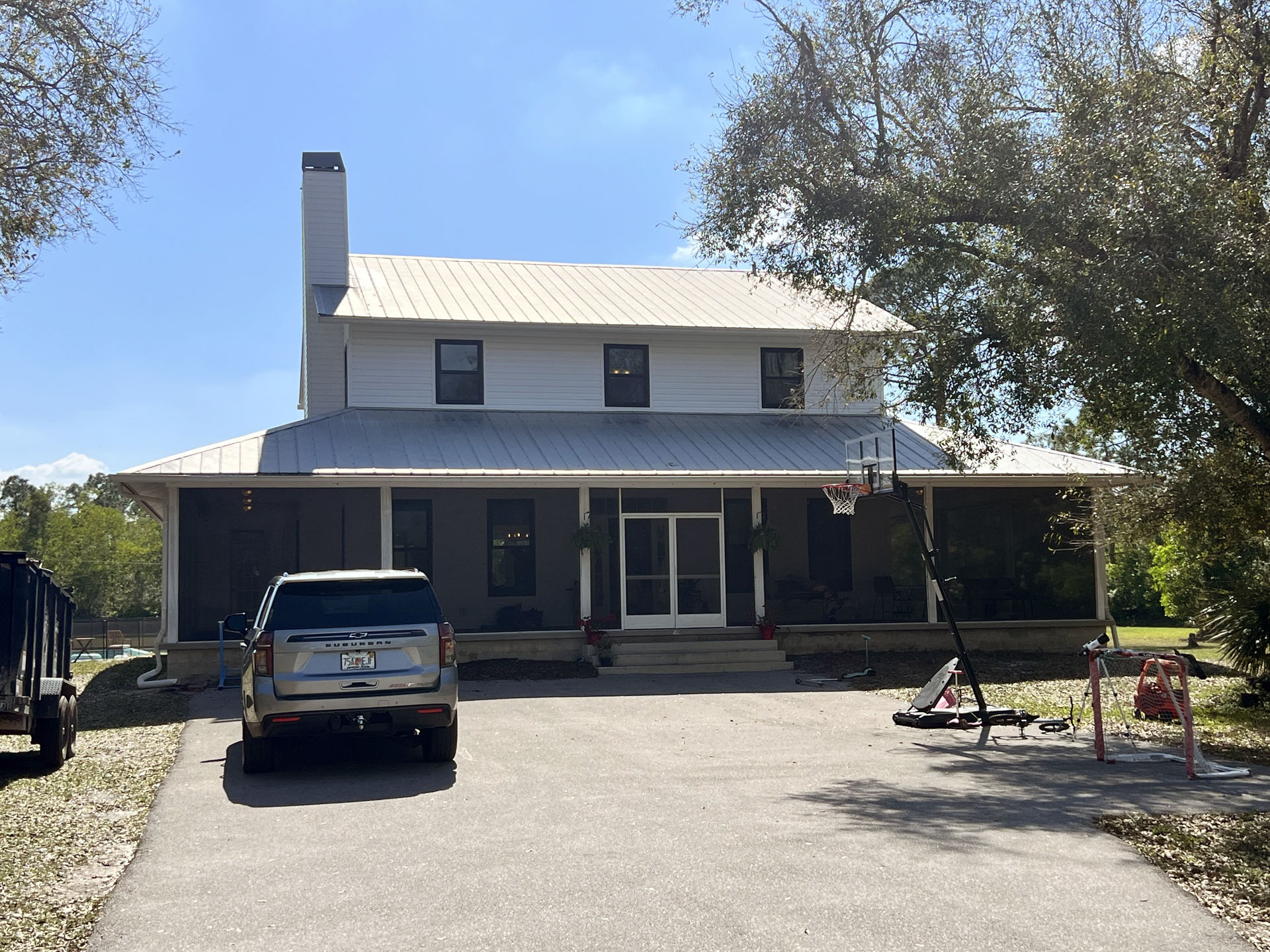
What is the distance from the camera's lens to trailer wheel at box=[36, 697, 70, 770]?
32.2ft

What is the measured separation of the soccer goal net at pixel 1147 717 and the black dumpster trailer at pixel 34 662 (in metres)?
8.80

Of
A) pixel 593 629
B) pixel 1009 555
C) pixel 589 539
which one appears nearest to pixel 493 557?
pixel 589 539

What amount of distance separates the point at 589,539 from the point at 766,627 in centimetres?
333

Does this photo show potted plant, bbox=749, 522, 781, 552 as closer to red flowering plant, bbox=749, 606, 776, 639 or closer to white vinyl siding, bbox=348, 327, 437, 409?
red flowering plant, bbox=749, 606, 776, 639

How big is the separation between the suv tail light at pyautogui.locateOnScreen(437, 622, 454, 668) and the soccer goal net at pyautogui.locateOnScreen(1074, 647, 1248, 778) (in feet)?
18.3

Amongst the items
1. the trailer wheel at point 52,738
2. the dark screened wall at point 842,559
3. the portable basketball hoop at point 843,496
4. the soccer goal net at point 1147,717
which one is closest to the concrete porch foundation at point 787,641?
the dark screened wall at point 842,559

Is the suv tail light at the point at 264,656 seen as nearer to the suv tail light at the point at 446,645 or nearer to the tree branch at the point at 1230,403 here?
the suv tail light at the point at 446,645

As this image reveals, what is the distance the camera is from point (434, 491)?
21156 mm

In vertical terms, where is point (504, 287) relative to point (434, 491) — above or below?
above

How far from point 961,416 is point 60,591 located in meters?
9.98

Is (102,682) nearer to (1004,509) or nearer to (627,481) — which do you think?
(627,481)

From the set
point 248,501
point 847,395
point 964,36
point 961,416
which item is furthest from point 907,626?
point 248,501

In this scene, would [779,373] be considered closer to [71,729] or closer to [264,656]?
[264,656]

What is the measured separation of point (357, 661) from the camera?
377 inches
